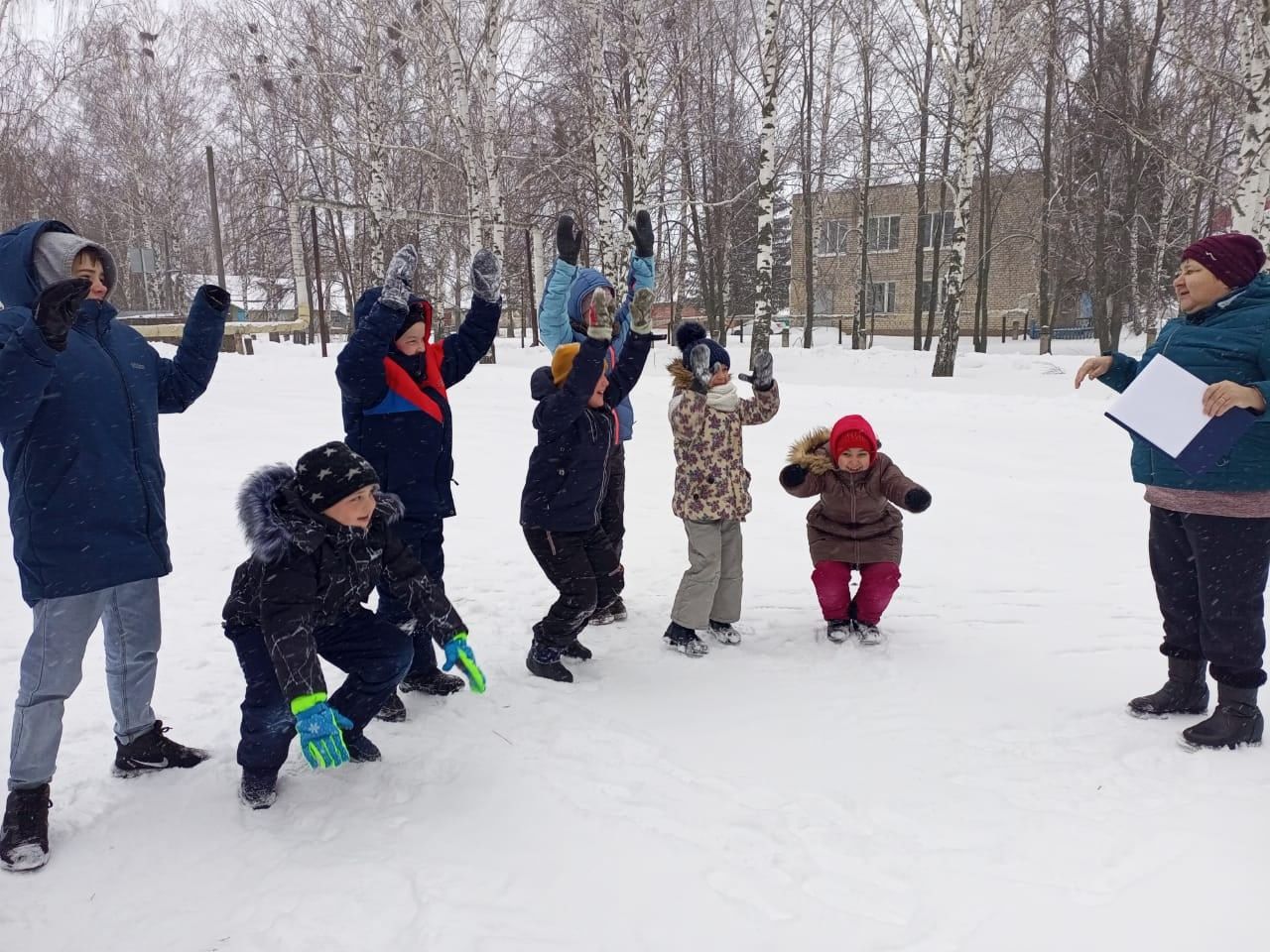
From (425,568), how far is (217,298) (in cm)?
140

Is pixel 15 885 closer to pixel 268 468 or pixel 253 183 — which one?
pixel 268 468

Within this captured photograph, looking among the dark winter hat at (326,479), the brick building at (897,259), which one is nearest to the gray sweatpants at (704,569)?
the dark winter hat at (326,479)

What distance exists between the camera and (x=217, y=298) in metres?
3.35

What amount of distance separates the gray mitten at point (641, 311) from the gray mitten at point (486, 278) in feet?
2.19

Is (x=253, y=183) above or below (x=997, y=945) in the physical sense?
above

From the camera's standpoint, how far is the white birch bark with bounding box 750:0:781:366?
46.9 feet

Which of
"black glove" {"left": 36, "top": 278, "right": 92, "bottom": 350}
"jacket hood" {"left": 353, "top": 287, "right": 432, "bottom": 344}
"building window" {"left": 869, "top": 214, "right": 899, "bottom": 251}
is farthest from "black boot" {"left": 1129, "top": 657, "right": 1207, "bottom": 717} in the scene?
"building window" {"left": 869, "top": 214, "right": 899, "bottom": 251}

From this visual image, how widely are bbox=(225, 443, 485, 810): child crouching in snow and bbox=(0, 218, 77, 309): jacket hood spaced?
0.95m

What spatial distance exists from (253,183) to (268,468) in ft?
114

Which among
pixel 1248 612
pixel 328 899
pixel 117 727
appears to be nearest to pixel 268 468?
pixel 117 727

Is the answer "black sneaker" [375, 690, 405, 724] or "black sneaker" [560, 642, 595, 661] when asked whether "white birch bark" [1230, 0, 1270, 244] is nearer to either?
"black sneaker" [560, 642, 595, 661]

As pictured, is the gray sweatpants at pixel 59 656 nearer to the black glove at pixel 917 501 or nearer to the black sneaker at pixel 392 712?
the black sneaker at pixel 392 712

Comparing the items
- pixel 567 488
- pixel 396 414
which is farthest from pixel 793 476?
pixel 396 414

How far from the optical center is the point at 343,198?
33.2 metres
